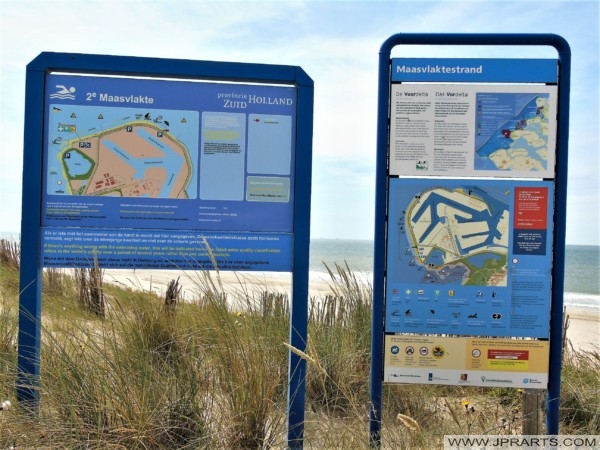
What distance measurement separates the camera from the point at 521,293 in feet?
12.2

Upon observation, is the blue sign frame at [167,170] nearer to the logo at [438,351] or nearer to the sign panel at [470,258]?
the sign panel at [470,258]

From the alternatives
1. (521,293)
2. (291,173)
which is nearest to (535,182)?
(521,293)

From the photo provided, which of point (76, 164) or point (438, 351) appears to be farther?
point (76, 164)

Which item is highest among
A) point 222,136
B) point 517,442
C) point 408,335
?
point 222,136

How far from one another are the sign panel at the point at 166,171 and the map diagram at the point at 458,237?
870 millimetres

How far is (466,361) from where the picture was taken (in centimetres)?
371

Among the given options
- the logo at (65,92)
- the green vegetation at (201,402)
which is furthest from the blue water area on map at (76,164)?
the green vegetation at (201,402)

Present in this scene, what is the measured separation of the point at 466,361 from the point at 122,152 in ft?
9.21

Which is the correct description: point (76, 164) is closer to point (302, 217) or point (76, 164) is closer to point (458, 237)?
point (302, 217)

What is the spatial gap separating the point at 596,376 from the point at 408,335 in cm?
230

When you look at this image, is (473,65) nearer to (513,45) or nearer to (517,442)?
(513,45)

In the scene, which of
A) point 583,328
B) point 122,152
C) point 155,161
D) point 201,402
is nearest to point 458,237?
point 201,402

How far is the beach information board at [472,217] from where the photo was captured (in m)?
3.71

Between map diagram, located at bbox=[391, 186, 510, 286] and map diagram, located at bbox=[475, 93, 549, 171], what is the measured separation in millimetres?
242
